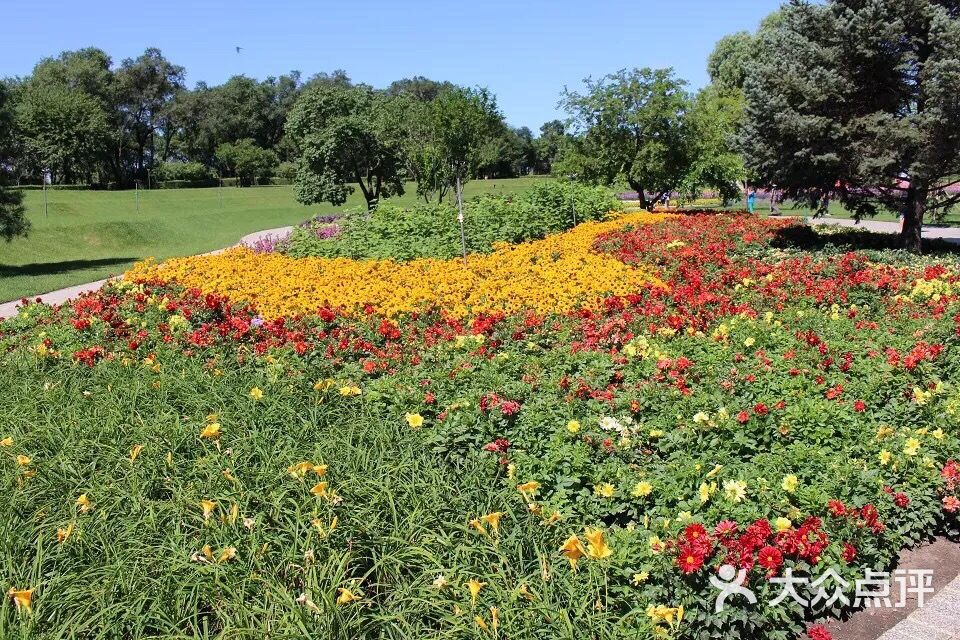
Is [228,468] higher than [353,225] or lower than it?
lower

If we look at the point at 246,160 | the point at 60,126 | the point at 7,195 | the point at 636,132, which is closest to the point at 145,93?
the point at 246,160

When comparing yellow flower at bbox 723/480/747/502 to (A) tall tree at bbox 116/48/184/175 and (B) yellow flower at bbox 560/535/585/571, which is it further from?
(A) tall tree at bbox 116/48/184/175

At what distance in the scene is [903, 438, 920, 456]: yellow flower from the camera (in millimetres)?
4070

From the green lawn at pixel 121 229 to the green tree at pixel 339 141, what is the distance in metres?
4.23

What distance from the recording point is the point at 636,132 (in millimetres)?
20000

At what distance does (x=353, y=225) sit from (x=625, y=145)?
32.3 ft

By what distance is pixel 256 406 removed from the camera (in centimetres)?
484

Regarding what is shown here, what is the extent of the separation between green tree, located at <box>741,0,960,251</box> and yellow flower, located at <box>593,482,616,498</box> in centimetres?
1065

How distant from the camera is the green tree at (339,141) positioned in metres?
28.3

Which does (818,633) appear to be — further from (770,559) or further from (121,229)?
(121,229)

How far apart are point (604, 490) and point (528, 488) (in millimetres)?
431

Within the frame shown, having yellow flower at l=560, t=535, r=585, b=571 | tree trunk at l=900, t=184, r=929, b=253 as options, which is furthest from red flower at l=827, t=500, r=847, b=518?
tree trunk at l=900, t=184, r=929, b=253

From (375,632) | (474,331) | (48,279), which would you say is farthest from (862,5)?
(48,279)

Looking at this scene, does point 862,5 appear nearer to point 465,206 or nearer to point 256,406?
point 465,206
